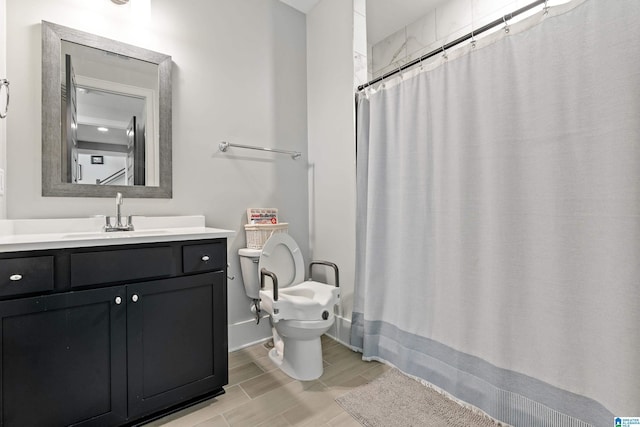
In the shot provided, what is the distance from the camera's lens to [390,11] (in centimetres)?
255

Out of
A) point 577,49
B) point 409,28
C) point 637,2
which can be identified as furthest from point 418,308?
point 409,28

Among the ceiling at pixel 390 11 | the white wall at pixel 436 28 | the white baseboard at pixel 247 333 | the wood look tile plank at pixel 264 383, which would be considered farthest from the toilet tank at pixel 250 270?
the white wall at pixel 436 28

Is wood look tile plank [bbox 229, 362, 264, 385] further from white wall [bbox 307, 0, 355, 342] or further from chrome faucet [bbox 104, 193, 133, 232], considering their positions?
chrome faucet [bbox 104, 193, 133, 232]

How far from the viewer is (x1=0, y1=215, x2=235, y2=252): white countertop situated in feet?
3.84

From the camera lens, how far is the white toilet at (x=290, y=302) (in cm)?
172

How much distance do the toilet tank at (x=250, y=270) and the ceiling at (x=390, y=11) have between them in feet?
6.89

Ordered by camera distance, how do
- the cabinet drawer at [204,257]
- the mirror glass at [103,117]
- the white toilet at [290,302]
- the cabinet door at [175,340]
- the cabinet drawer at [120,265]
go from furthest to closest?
1. the white toilet at [290,302]
2. the mirror glass at [103,117]
3. the cabinet drawer at [204,257]
4. the cabinet door at [175,340]
5. the cabinet drawer at [120,265]

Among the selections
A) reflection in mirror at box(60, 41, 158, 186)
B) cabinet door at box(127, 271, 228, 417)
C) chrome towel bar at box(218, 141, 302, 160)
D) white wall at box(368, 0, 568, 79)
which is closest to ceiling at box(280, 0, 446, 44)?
white wall at box(368, 0, 568, 79)

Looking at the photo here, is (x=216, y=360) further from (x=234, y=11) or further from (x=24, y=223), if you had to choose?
(x=234, y=11)

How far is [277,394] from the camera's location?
5.37ft

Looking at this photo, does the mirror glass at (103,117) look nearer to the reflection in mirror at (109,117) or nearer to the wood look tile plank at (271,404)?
the reflection in mirror at (109,117)

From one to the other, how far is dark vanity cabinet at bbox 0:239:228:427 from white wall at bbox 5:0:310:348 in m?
0.59

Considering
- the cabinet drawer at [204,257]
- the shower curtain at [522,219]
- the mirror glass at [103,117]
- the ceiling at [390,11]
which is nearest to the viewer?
the shower curtain at [522,219]

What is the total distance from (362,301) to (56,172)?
199 cm
